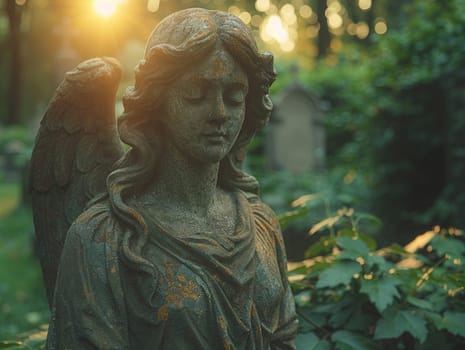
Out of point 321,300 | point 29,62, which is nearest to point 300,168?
point 321,300

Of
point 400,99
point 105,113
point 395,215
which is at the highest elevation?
point 105,113

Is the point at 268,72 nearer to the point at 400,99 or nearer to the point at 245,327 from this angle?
the point at 245,327

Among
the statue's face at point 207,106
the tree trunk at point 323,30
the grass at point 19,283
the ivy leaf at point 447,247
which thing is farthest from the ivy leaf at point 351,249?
the tree trunk at point 323,30

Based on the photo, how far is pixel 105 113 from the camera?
2457 mm

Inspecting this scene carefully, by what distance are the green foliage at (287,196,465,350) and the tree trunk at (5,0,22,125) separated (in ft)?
48.4

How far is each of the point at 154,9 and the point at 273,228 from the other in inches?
905

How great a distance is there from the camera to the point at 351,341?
115 inches

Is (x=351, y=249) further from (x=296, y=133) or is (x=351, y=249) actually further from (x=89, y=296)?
(x=296, y=133)

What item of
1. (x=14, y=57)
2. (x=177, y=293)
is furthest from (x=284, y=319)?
(x=14, y=57)

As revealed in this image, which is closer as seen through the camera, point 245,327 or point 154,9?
point 245,327

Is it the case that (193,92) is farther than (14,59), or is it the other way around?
(14,59)

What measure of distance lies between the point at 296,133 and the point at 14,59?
15.1 meters

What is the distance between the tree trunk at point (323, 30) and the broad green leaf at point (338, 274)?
27.3 meters

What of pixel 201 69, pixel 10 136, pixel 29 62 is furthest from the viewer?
pixel 29 62
